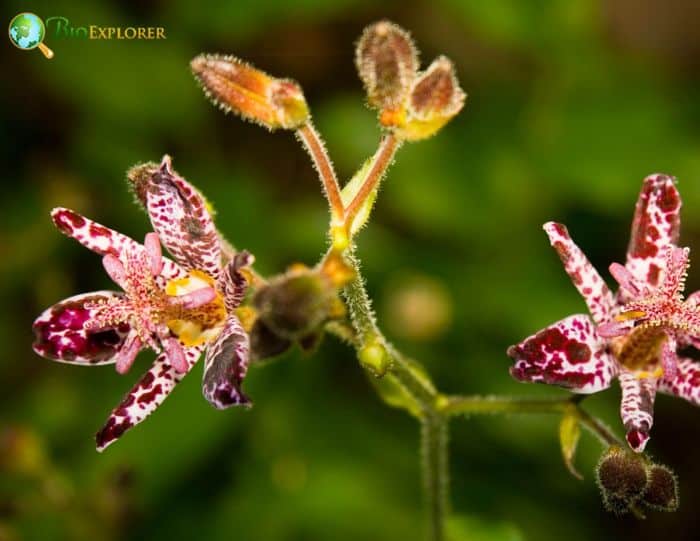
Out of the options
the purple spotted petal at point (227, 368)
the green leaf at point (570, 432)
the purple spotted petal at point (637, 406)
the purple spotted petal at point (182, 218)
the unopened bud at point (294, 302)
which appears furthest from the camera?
the green leaf at point (570, 432)

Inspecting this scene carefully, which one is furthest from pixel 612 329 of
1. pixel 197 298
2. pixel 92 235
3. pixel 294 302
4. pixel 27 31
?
pixel 27 31

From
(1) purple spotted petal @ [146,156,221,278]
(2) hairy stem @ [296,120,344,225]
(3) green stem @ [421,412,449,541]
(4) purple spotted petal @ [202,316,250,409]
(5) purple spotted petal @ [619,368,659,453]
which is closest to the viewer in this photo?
(4) purple spotted petal @ [202,316,250,409]

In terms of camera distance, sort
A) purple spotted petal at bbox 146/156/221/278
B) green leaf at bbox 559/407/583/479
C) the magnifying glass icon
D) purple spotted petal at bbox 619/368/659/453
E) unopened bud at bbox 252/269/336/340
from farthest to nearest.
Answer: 1. the magnifying glass icon
2. green leaf at bbox 559/407/583/479
3. purple spotted petal at bbox 146/156/221/278
4. purple spotted petal at bbox 619/368/659/453
5. unopened bud at bbox 252/269/336/340

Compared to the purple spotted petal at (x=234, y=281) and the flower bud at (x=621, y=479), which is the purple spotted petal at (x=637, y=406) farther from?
the purple spotted petal at (x=234, y=281)

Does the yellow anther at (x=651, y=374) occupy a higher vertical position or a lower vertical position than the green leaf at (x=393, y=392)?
higher

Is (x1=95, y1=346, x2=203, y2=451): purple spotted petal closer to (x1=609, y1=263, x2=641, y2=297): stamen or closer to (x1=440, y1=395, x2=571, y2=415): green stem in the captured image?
(x1=440, y1=395, x2=571, y2=415): green stem

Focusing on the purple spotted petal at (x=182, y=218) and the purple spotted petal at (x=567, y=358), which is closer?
the purple spotted petal at (x=567, y=358)

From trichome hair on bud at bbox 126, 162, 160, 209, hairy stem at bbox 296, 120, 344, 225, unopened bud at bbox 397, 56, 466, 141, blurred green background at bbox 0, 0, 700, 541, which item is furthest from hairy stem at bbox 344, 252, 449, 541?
blurred green background at bbox 0, 0, 700, 541

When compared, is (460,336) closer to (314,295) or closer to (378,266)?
(378,266)

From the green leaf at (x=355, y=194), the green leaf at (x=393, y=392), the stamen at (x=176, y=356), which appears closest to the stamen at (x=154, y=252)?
the stamen at (x=176, y=356)
